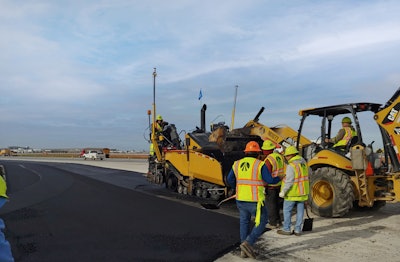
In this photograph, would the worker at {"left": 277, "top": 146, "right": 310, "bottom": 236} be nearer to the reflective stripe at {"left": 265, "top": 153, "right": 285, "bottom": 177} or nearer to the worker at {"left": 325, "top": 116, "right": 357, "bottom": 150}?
the reflective stripe at {"left": 265, "top": 153, "right": 285, "bottom": 177}

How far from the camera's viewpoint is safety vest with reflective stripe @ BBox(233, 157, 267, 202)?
5850mm

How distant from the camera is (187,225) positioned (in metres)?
8.52

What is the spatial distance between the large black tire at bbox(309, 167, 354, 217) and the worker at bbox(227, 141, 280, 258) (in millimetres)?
3347

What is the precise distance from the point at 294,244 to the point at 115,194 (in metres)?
8.37

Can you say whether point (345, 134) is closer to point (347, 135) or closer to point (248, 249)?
point (347, 135)

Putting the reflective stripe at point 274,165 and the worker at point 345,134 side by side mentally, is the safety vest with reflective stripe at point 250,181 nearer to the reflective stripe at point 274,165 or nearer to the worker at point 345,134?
the reflective stripe at point 274,165

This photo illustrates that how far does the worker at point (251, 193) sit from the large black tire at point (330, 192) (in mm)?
3347

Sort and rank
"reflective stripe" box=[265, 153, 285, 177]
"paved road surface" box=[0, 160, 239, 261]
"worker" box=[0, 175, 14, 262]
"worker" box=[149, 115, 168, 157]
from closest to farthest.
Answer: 1. "worker" box=[0, 175, 14, 262]
2. "paved road surface" box=[0, 160, 239, 261]
3. "reflective stripe" box=[265, 153, 285, 177]
4. "worker" box=[149, 115, 168, 157]

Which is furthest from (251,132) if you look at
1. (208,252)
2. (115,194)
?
(208,252)

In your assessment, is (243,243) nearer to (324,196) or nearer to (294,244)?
(294,244)

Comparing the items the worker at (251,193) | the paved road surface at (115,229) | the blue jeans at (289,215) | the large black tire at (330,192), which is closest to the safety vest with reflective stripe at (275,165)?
the blue jeans at (289,215)

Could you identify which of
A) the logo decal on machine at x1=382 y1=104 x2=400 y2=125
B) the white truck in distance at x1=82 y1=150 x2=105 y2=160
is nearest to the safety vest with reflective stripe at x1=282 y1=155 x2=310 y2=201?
the logo decal on machine at x1=382 y1=104 x2=400 y2=125

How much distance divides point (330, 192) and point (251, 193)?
414 centimetres

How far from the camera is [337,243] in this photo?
687cm
